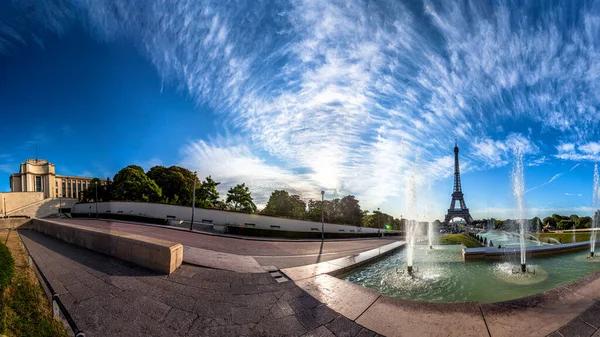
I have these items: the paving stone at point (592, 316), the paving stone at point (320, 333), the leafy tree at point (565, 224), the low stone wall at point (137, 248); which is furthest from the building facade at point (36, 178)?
the leafy tree at point (565, 224)

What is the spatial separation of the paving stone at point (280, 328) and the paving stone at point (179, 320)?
1039mm

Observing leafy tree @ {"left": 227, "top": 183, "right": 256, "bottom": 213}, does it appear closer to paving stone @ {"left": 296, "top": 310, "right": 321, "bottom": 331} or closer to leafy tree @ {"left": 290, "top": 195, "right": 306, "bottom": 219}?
leafy tree @ {"left": 290, "top": 195, "right": 306, "bottom": 219}

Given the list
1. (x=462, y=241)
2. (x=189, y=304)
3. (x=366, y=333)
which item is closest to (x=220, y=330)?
(x=189, y=304)

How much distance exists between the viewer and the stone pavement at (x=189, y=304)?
396cm

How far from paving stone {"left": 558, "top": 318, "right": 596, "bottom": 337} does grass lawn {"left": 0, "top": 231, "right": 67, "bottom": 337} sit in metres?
6.75

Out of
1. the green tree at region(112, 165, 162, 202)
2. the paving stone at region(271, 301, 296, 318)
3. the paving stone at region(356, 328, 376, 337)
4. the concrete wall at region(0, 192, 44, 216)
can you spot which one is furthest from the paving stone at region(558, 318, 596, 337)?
the concrete wall at region(0, 192, 44, 216)

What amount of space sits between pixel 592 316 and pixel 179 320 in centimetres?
606

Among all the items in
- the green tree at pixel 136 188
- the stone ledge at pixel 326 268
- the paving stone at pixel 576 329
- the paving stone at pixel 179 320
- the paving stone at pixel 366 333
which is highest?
the green tree at pixel 136 188

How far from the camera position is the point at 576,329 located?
3.52 meters

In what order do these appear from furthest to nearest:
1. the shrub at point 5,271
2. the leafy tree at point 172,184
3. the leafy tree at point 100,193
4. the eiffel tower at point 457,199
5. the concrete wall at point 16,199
A: the eiffel tower at point 457,199, the concrete wall at point 16,199, the leafy tree at point 100,193, the leafy tree at point 172,184, the shrub at point 5,271

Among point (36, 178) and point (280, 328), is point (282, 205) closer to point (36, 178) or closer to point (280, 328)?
point (280, 328)

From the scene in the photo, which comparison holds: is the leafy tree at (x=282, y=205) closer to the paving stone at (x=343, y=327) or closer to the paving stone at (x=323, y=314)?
the paving stone at (x=323, y=314)

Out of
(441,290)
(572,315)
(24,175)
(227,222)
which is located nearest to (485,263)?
(441,290)

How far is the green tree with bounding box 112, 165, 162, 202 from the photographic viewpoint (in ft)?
112
